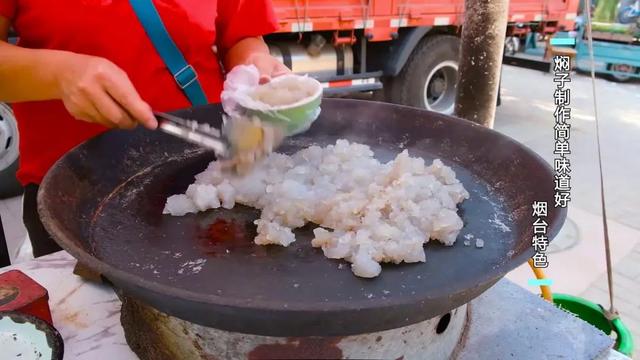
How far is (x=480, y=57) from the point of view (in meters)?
2.47

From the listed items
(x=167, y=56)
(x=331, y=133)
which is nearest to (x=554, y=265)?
(x=331, y=133)

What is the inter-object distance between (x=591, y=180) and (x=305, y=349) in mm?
4710

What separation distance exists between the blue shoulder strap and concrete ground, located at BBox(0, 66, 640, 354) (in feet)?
4.24

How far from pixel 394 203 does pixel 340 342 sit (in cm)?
49

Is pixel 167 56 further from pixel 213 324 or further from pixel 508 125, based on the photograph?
pixel 508 125

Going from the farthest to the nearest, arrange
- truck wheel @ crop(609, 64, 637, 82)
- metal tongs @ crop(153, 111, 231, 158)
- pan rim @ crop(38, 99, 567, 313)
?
truck wheel @ crop(609, 64, 637, 82)
metal tongs @ crop(153, 111, 231, 158)
pan rim @ crop(38, 99, 567, 313)

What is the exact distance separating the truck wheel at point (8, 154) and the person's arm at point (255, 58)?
9.40 ft

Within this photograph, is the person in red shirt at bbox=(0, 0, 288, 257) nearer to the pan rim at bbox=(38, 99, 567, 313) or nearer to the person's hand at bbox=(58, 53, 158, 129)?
the person's hand at bbox=(58, 53, 158, 129)

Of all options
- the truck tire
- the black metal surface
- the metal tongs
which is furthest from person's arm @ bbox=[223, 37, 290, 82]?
the truck tire

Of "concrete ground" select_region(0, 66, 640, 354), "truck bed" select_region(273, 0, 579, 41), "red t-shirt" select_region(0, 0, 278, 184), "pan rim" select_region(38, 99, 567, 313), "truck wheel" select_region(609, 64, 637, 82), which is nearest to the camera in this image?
"pan rim" select_region(38, 99, 567, 313)

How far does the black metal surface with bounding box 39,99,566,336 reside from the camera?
92 cm

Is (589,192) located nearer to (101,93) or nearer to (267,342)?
(267,342)

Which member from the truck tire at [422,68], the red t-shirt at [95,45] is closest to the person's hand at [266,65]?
the red t-shirt at [95,45]

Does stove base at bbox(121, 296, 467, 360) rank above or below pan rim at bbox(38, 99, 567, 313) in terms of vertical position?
below
